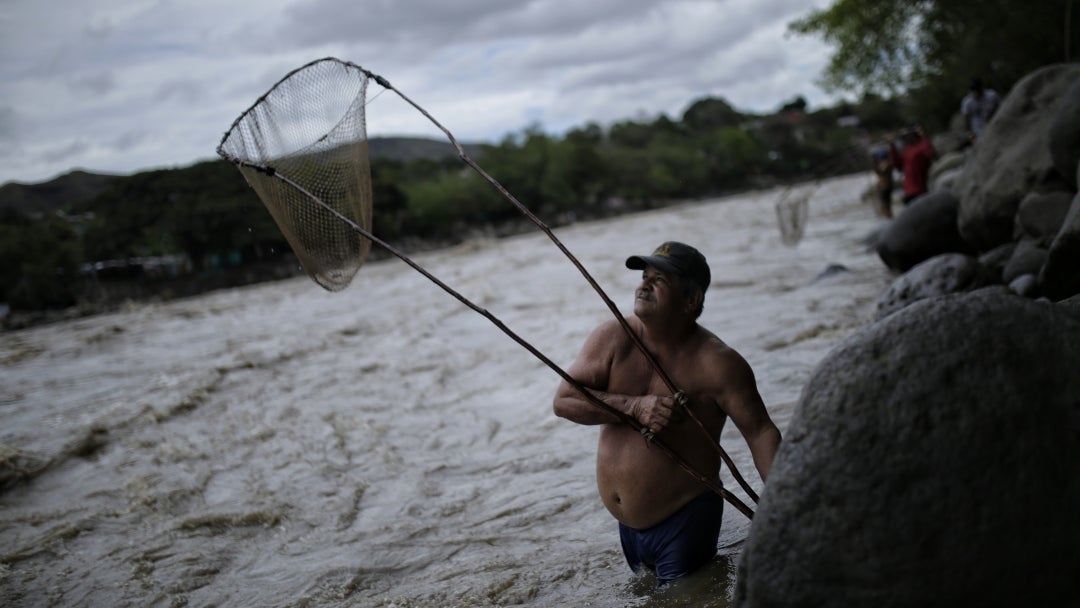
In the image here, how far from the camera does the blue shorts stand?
11.2 feet

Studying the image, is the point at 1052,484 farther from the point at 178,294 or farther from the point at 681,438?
the point at 178,294

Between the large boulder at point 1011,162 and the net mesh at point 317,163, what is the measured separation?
22.7ft

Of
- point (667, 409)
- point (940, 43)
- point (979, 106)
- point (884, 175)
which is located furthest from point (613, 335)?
point (940, 43)

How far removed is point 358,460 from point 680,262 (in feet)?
17.9

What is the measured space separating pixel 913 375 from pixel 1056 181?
717 centimetres

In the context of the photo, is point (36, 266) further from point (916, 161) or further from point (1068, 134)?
point (1068, 134)

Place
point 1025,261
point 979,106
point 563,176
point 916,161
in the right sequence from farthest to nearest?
1. point 563,176
2. point 979,106
3. point 916,161
4. point 1025,261

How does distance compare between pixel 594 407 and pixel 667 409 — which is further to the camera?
pixel 594 407

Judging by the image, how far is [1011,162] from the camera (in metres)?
8.65

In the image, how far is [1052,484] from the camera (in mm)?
2129

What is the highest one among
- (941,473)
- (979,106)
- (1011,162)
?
(979,106)

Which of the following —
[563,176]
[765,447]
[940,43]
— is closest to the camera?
[765,447]

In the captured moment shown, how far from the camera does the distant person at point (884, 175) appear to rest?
51.3ft

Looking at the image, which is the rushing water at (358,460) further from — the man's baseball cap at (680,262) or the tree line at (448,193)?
the tree line at (448,193)
